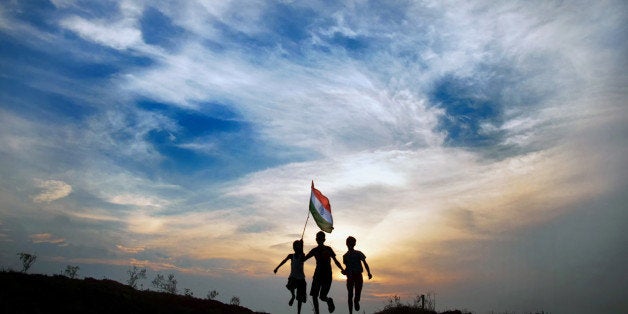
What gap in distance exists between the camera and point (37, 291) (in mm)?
9336

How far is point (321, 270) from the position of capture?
39.6 feet

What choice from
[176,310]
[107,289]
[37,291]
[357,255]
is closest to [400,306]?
[357,255]

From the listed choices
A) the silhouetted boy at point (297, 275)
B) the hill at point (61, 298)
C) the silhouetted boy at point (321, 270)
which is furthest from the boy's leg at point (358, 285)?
the hill at point (61, 298)

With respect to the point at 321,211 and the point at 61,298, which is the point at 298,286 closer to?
the point at 321,211

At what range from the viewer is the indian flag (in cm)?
1528

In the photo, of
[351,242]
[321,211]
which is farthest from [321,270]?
[321,211]

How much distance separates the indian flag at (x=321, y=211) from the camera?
15.3 metres

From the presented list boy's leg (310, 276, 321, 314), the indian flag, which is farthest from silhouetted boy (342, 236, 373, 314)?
the indian flag

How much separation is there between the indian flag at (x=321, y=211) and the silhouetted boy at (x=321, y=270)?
9.77ft

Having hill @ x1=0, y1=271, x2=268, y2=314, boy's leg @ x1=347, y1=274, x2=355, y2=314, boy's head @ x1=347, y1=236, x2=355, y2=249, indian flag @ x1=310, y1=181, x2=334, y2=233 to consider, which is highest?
indian flag @ x1=310, y1=181, x2=334, y2=233

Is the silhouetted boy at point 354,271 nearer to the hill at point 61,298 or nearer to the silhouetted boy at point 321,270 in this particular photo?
the silhouetted boy at point 321,270

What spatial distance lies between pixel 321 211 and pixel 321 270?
3.71 m

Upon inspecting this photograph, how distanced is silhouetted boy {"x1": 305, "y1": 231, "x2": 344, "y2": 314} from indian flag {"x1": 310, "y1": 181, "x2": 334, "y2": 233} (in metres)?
2.98

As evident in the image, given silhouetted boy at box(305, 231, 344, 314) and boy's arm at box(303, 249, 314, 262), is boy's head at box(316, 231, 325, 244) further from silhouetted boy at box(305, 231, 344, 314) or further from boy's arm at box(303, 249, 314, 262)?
boy's arm at box(303, 249, 314, 262)
